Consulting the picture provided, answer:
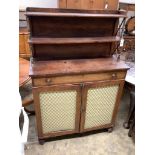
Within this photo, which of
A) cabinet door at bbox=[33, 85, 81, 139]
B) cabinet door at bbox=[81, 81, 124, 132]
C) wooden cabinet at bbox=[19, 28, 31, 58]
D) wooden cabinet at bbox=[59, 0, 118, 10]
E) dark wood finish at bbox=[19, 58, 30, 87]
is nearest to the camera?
cabinet door at bbox=[33, 85, 81, 139]

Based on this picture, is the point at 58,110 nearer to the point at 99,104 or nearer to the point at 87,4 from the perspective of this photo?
the point at 99,104

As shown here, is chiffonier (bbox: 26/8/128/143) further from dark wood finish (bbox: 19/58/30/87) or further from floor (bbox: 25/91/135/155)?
dark wood finish (bbox: 19/58/30/87)

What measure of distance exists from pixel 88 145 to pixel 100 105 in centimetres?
47

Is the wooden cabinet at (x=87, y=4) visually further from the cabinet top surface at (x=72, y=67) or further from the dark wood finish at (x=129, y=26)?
the cabinet top surface at (x=72, y=67)

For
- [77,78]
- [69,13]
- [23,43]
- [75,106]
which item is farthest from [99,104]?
[23,43]

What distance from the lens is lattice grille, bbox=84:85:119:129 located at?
→ 5.66 ft

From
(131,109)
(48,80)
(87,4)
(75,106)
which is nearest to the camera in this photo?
(48,80)

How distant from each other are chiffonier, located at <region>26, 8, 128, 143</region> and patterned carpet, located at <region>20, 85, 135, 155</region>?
13 cm

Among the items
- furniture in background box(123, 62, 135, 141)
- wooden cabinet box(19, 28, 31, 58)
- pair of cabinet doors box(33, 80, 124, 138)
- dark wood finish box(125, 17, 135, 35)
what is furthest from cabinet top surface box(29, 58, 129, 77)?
wooden cabinet box(19, 28, 31, 58)

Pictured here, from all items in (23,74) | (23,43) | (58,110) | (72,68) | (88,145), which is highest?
(23,43)

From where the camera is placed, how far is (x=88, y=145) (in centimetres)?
188

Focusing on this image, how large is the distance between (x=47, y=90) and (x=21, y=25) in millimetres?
2127
